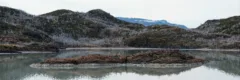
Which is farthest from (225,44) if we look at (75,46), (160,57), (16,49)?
(160,57)

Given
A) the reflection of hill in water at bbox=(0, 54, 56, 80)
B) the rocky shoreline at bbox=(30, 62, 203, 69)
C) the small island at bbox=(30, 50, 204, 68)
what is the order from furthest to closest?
the small island at bbox=(30, 50, 204, 68), the rocky shoreline at bbox=(30, 62, 203, 69), the reflection of hill in water at bbox=(0, 54, 56, 80)

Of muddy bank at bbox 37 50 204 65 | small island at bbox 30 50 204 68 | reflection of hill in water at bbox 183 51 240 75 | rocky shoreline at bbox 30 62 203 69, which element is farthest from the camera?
muddy bank at bbox 37 50 204 65

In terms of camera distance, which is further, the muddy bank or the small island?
the muddy bank

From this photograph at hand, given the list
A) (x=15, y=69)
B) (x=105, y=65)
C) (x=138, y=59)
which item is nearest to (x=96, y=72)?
(x=105, y=65)

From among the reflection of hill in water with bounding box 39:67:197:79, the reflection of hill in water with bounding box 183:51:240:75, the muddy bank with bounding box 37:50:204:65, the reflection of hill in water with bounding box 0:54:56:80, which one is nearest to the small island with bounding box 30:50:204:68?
the muddy bank with bounding box 37:50:204:65

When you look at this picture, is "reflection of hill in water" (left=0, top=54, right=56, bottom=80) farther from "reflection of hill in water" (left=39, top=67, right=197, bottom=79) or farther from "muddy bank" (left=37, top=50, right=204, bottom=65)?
"muddy bank" (left=37, top=50, right=204, bottom=65)

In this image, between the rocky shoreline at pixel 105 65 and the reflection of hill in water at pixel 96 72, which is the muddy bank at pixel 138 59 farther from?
the reflection of hill in water at pixel 96 72

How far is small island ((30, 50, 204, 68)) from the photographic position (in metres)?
73.2

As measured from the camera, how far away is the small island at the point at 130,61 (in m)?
73.2

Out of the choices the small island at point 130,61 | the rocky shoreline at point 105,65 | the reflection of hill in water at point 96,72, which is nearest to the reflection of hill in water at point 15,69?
the rocky shoreline at point 105,65

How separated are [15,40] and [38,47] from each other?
75.4ft

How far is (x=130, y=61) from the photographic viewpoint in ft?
253

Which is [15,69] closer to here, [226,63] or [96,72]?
[96,72]

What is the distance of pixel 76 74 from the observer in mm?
59781
